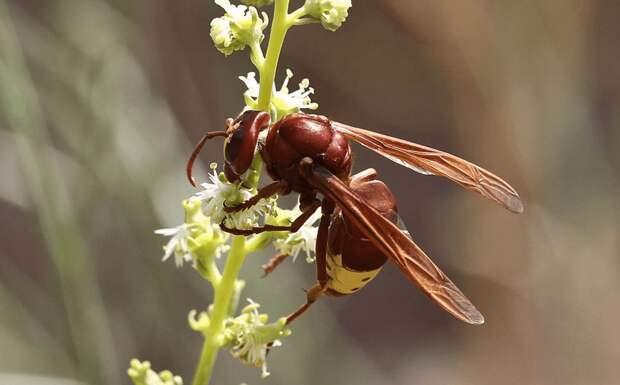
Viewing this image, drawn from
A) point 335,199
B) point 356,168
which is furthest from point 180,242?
point 356,168

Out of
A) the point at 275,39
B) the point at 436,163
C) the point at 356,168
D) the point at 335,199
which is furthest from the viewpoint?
the point at 356,168

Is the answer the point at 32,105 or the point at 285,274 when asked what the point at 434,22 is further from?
the point at 32,105

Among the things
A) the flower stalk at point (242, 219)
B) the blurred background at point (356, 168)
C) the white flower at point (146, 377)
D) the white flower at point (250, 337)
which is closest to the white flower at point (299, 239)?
the flower stalk at point (242, 219)

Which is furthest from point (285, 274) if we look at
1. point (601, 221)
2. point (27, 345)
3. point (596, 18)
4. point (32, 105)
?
point (596, 18)

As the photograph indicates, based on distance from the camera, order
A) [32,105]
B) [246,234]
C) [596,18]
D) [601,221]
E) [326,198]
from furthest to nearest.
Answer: [596,18] < [601,221] < [32,105] < [326,198] < [246,234]

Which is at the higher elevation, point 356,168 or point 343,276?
point 356,168

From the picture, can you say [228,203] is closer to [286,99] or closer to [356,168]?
[286,99]

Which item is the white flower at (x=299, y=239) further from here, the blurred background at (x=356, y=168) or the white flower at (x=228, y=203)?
the blurred background at (x=356, y=168)
